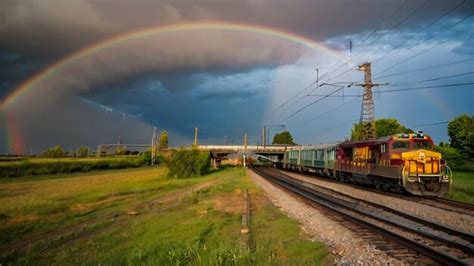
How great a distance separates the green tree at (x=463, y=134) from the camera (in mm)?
76750

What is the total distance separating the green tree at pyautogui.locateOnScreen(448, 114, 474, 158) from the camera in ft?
252

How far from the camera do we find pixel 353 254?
10.1 m

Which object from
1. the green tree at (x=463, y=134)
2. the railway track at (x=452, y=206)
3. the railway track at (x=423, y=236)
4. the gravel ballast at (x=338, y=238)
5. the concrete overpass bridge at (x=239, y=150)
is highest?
the green tree at (x=463, y=134)

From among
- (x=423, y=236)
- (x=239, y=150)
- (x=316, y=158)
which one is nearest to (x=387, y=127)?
(x=239, y=150)

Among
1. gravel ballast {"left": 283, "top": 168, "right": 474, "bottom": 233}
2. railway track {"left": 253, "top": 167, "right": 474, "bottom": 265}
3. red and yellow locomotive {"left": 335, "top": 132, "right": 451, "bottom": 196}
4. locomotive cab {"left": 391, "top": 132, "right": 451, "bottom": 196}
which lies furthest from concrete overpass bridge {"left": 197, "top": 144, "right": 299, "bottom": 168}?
railway track {"left": 253, "top": 167, "right": 474, "bottom": 265}

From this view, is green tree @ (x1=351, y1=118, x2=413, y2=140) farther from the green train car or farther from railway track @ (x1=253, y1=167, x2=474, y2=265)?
railway track @ (x1=253, y1=167, x2=474, y2=265)

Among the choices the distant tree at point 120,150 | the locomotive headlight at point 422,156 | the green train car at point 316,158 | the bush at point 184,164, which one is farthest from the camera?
the distant tree at point 120,150

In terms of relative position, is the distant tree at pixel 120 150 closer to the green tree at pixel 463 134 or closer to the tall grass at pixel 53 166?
the tall grass at pixel 53 166

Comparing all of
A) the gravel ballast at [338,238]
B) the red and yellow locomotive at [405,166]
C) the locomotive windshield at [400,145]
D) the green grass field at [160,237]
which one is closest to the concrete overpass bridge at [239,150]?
the red and yellow locomotive at [405,166]

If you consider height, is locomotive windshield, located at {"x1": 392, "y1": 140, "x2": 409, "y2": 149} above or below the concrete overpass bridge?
below

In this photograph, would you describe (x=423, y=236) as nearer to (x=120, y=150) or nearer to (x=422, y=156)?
(x=422, y=156)

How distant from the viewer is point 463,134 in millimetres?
83312

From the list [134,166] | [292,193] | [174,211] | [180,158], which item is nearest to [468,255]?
[174,211]

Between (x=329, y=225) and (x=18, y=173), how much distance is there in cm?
7567
